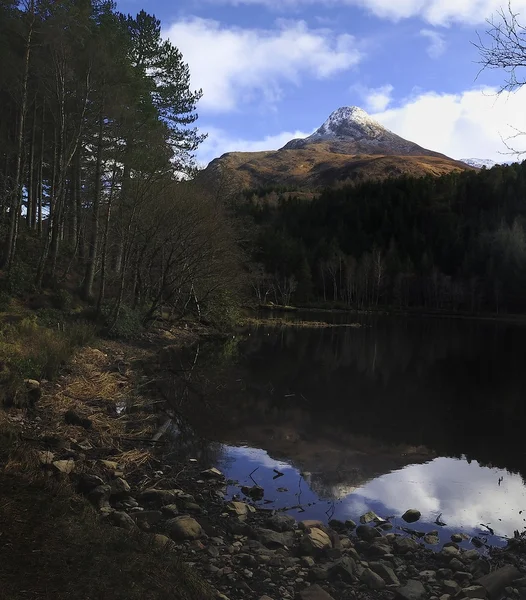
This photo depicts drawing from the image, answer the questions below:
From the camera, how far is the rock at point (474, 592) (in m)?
4.88

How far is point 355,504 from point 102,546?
15.0 ft

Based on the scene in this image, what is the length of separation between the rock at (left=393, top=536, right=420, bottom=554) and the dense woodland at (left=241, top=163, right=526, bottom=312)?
67467 mm

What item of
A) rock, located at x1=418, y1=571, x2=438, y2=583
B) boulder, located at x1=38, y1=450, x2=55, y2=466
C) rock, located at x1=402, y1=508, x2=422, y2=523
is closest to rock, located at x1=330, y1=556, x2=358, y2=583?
rock, located at x1=418, y1=571, x2=438, y2=583

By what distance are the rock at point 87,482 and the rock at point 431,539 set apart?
14.3 ft

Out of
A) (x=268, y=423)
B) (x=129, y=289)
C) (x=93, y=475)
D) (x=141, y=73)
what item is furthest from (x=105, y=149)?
(x=93, y=475)

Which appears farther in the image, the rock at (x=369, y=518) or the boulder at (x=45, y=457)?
the rock at (x=369, y=518)

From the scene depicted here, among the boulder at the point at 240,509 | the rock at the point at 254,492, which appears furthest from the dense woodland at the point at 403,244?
the boulder at the point at 240,509

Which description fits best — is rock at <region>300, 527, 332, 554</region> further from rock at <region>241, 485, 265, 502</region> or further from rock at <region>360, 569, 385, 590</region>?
rock at <region>241, 485, 265, 502</region>

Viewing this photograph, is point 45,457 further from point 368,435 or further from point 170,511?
point 368,435

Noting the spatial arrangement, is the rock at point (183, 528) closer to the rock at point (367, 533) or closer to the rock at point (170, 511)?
the rock at point (170, 511)

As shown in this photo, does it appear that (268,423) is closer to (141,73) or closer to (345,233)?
(141,73)

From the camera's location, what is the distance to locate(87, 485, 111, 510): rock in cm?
595

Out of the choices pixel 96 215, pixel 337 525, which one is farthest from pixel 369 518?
pixel 96 215

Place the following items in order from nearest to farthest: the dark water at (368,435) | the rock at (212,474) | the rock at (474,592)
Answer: the rock at (474,592), the dark water at (368,435), the rock at (212,474)
